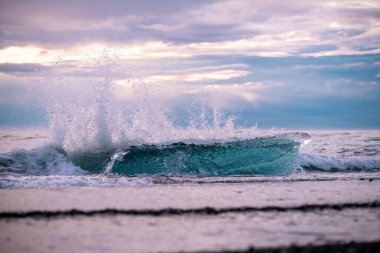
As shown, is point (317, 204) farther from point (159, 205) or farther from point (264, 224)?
point (159, 205)

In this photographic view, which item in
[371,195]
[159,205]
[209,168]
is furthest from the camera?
[209,168]

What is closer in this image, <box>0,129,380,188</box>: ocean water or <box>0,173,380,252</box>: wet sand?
<box>0,173,380,252</box>: wet sand

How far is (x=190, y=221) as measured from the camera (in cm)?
308

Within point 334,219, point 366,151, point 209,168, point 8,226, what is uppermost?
point 8,226

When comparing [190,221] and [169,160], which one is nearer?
[190,221]

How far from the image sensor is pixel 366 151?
16.1 meters

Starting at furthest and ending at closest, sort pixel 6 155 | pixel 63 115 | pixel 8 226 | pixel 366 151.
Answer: pixel 366 151
pixel 63 115
pixel 6 155
pixel 8 226

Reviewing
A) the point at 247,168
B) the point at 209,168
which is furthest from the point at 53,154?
the point at 247,168

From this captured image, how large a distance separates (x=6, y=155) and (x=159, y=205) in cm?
782

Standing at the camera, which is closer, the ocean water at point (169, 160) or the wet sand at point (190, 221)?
the wet sand at point (190, 221)

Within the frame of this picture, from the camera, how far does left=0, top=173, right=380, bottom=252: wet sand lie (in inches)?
95.5

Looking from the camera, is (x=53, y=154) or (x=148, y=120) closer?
(x=53, y=154)

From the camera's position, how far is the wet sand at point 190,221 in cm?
243

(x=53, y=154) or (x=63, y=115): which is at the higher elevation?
(x=63, y=115)
